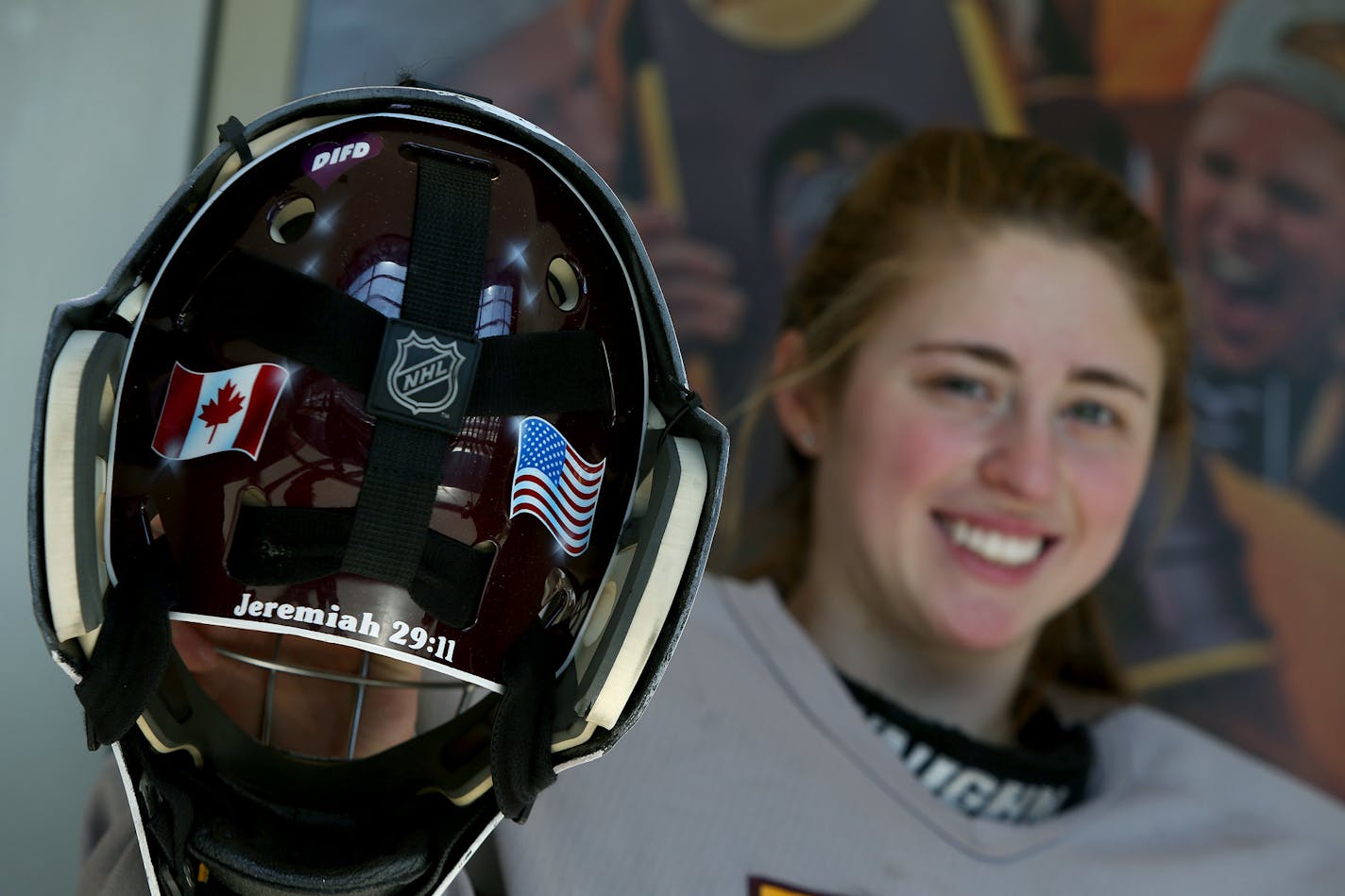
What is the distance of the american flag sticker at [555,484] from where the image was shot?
703 millimetres

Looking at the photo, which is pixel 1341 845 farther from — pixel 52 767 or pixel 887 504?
pixel 52 767

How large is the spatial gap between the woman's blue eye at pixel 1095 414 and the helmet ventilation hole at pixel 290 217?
2.49 ft

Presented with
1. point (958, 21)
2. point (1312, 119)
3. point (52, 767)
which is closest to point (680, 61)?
point (958, 21)

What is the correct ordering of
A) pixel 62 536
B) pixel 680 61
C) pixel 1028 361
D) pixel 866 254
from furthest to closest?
pixel 680 61 → pixel 866 254 → pixel 1028 361 → pixel 62 536

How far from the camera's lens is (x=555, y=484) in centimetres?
72

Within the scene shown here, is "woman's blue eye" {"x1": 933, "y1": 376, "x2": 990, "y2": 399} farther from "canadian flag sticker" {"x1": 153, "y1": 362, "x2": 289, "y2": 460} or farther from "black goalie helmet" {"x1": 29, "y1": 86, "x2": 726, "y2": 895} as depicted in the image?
"canadian flag sticker" {"x1": 153, "y1": 362, "x2": 289, "y2": 460}

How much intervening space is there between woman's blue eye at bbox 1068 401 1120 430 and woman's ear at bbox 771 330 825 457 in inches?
9.5

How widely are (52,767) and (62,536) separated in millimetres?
779

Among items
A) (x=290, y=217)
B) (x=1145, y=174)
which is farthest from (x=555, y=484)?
(x=1145, y=174)

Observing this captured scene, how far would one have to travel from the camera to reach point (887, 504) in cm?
118

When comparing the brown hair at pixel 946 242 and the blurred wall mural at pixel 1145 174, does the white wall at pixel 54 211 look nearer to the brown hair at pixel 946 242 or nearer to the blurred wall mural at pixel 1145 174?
the blurred wall mural at pixel 1145 174

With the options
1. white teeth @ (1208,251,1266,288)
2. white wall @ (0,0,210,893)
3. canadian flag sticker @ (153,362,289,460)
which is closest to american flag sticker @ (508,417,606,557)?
canadian flag sticker @ (153,362,289,460)

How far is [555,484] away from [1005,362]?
59 cm

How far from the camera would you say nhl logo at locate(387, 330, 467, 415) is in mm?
663
